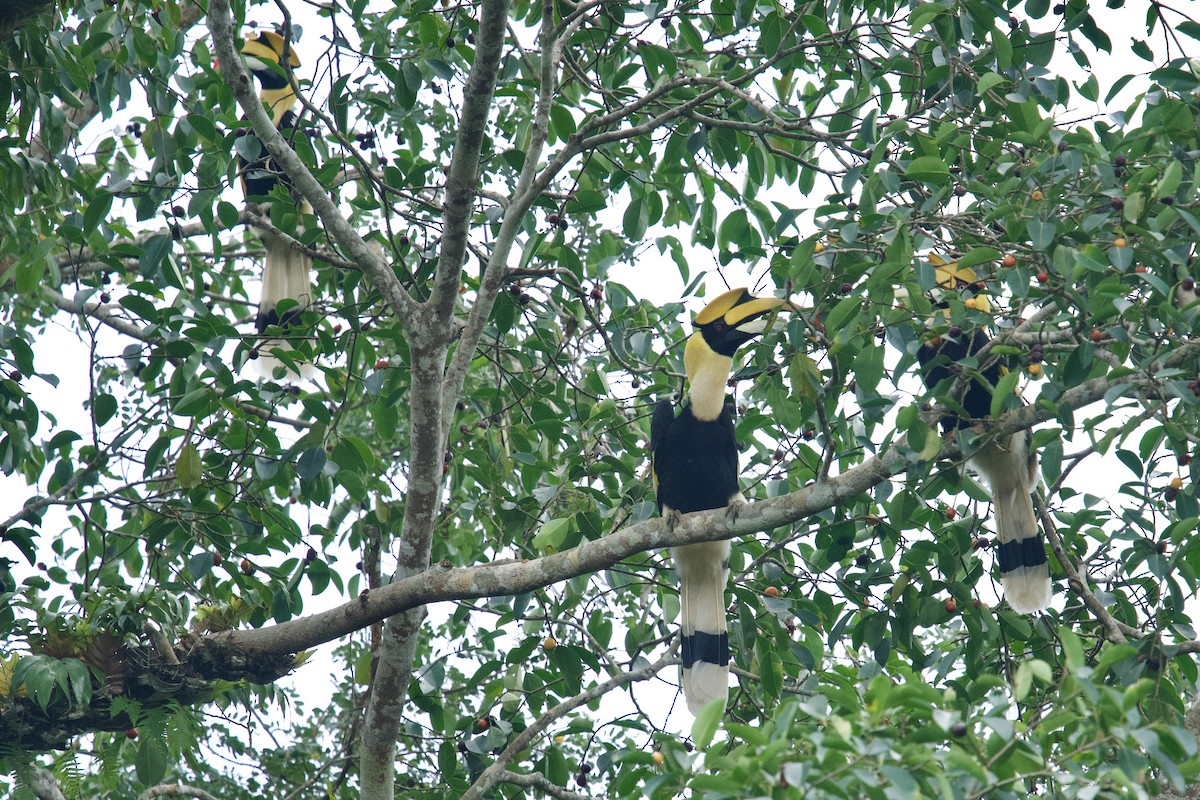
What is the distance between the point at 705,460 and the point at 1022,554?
46.0 inches

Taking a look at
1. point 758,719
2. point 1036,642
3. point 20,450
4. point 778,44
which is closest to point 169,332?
point 20,450

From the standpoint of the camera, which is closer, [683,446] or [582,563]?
[582,563]

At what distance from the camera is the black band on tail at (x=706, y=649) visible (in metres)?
4.02

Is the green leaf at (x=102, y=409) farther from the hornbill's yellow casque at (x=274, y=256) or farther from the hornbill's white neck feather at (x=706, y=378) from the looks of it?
the hornbill's white neck feather at (x=706, y=378)

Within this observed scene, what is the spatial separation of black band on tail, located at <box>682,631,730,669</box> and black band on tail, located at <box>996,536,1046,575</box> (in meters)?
1.00

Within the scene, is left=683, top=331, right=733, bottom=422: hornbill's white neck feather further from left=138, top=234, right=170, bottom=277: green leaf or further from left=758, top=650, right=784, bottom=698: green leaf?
left=138, top=234, right=170, bottom=277: green leaf

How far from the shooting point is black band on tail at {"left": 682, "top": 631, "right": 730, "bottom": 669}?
4.02m

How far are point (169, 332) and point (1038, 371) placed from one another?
2.61 m

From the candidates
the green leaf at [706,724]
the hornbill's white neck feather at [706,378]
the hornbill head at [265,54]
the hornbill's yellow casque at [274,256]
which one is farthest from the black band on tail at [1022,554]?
the hornbill head at [265,54]

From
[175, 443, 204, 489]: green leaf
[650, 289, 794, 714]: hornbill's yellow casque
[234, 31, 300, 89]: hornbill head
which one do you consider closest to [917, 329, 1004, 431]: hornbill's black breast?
[650, 289, 794, 714]: hornbill's yellow casque

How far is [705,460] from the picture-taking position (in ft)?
14.2

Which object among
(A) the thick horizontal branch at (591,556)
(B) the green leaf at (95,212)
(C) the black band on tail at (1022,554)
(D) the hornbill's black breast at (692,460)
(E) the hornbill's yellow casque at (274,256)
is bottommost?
(C) the black band on tail at (1022,554)

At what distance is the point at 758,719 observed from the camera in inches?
160

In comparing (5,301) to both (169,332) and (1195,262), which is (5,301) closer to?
(169,332)
